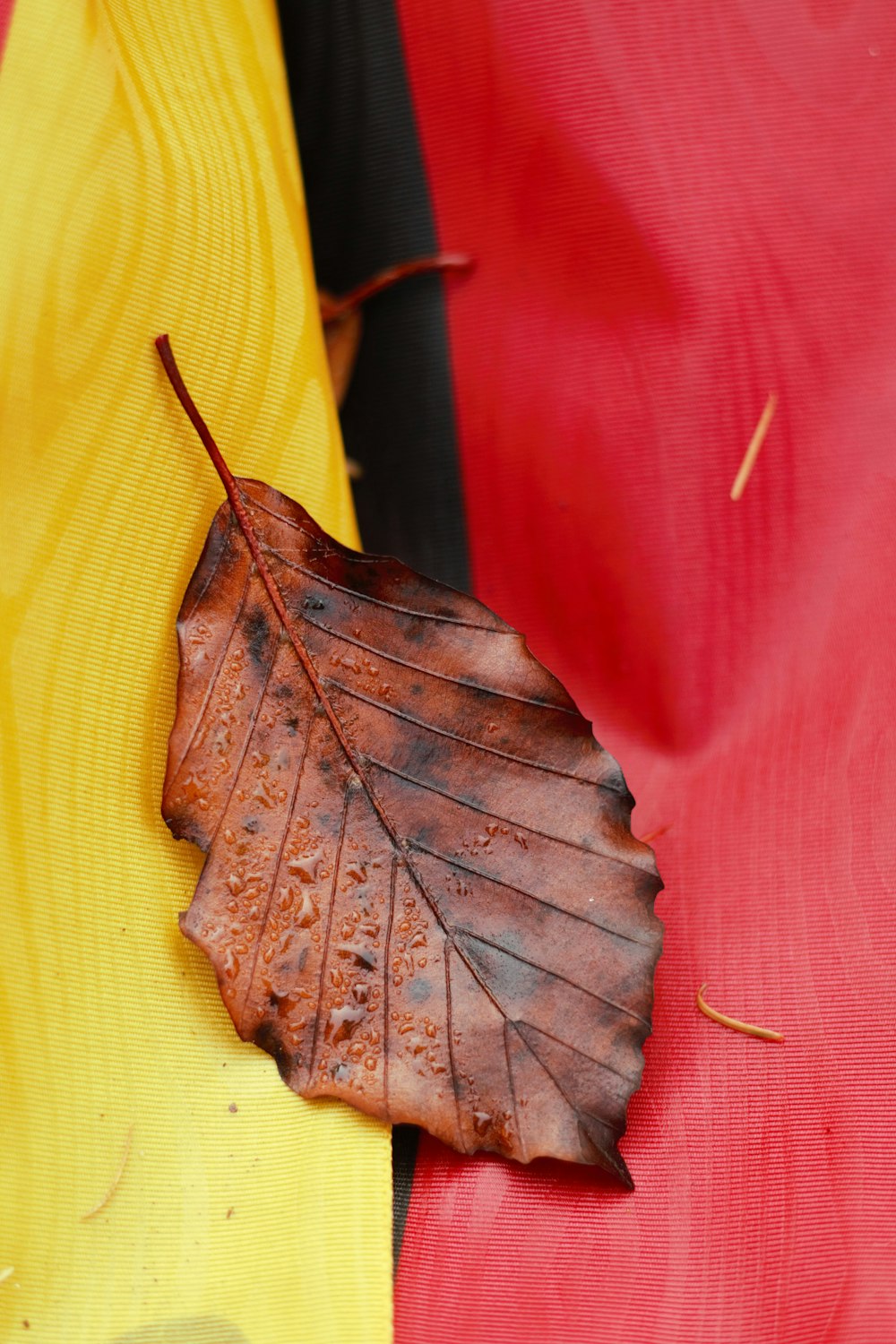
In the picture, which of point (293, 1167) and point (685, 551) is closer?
point (293, 1167)

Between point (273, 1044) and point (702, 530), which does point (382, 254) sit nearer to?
point (702, 530)

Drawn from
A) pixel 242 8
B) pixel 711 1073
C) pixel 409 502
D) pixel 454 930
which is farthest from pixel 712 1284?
pixel 242 8

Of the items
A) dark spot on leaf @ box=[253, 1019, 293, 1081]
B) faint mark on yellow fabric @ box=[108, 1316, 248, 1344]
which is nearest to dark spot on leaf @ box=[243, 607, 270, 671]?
dark spot on leaf @ box=[253, 1019, 293, 1081]

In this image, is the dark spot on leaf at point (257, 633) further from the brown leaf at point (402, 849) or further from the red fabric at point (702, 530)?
the red fabric at point (702, 530)

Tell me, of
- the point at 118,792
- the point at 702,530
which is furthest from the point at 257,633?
the point at 702,530

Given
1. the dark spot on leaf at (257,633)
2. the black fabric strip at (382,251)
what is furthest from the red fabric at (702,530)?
the dark spot on leaf at (257,633)

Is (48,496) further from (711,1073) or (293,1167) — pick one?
(711,1073)

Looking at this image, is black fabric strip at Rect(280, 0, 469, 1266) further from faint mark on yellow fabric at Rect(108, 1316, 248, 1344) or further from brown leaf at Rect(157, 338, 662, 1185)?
faint mark on yellow fabric at Rect(108, 1316, 248, 1344)
